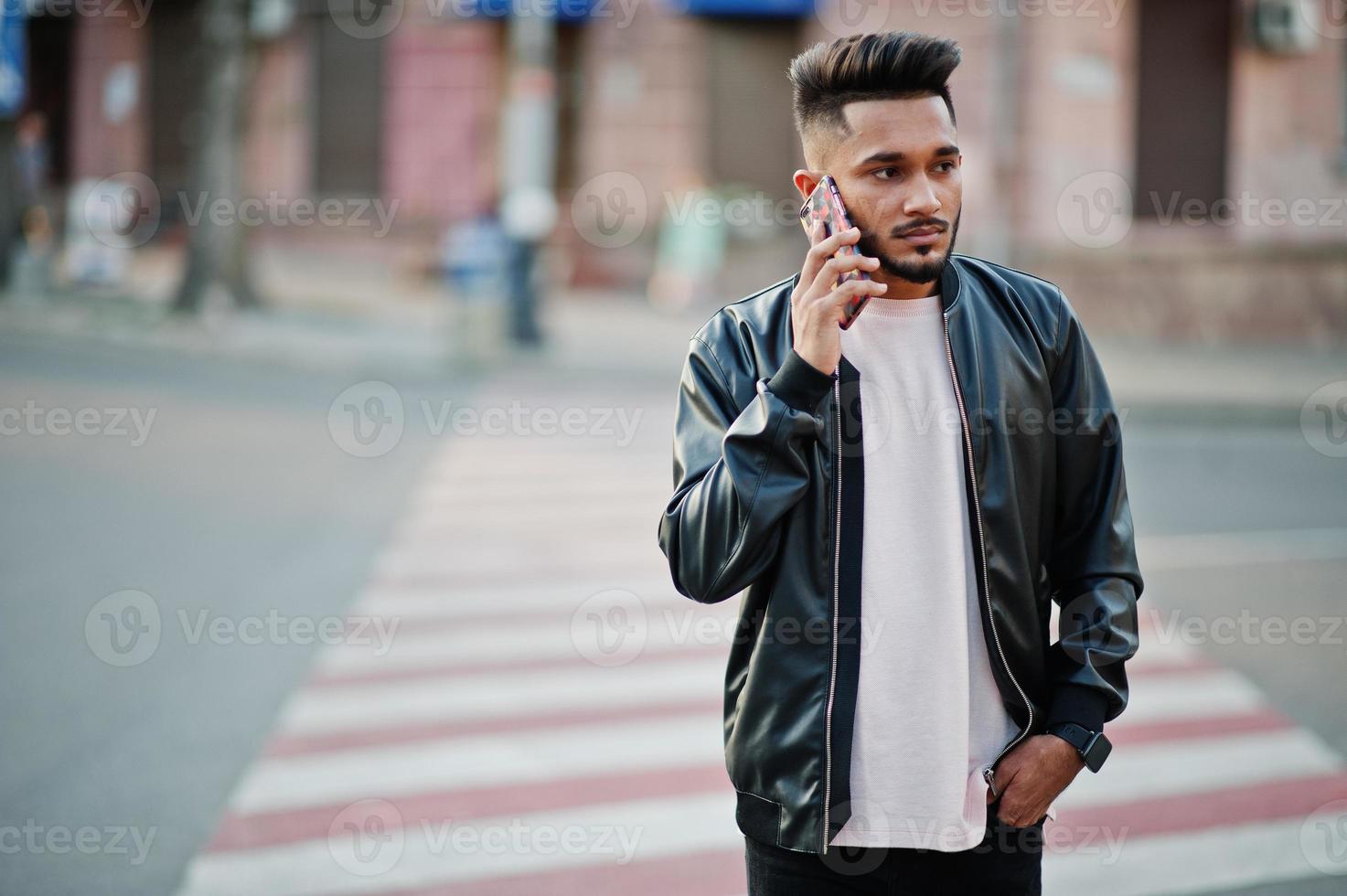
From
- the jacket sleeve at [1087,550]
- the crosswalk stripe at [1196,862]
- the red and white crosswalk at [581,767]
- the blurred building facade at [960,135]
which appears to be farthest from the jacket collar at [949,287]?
the blurred building facade at [960,135]

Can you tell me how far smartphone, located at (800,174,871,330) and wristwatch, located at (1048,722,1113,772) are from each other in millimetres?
753

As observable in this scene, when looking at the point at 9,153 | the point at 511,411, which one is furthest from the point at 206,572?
the point at 9,153

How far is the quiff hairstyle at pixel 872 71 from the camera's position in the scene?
7.75 ft

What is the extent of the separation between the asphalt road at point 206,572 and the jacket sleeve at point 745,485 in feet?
9.55

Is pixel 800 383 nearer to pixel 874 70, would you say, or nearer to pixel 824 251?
pixel 824 251

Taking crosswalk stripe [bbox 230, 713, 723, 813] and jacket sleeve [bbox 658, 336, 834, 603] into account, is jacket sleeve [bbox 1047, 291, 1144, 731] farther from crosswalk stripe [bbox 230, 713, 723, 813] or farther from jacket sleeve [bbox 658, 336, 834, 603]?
crosswalk stripe [bbox 230, 713, 723, 813]

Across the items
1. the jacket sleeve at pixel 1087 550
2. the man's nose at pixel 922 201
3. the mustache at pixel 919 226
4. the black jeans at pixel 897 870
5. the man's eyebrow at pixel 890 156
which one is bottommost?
the black jeans at pixel 897 870

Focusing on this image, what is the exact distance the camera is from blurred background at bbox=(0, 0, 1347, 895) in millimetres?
5125

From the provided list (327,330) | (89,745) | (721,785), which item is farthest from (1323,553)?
(327,330)

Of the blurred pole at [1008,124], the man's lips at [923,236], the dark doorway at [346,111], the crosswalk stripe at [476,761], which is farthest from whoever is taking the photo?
the dark doorway at [346,111]

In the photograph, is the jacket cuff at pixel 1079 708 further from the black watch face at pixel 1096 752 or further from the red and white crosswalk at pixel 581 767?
the red and white crosswalk at pixel 581 767

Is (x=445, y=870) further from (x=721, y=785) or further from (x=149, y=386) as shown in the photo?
(x=149, y=386)

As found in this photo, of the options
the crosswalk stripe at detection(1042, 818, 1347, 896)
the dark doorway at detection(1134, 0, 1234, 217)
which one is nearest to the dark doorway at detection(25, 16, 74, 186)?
the dark doorway at detection(1134, 0, 1234, 217)

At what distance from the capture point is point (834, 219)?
7.81 ft
